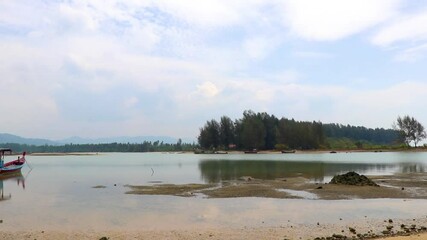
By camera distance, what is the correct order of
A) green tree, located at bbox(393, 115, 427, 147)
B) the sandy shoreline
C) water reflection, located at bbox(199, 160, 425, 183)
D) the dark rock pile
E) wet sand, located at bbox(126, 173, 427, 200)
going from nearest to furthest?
1. the sandy shoreline
2. wet sand, located at bbox(126, 173, 427, 200)
3. the dark rock pile
4. water reflection, located at bbox(199, 160, 425, 183)
5. green tree, located at bbox(393, 115, 427, 147)

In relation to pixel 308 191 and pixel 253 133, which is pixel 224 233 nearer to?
pixel 308 191

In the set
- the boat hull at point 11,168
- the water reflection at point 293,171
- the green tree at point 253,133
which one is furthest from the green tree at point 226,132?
the boat hull at point 11,168

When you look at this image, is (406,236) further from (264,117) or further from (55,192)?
(264,117)

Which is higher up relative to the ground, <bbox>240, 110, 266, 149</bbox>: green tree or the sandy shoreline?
<bbox>240, 110, 266, 149</bbox>: green tree

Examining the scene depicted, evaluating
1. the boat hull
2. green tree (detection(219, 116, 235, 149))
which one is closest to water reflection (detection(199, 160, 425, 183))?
the boat hull

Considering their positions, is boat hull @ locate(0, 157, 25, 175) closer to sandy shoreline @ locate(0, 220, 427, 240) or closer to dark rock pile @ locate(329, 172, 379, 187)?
sandy shoreline @ locate(0, 220, 427, 240)

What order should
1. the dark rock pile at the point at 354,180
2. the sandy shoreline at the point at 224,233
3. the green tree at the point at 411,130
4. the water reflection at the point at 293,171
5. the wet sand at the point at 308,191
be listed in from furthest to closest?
the green tree at the point at 411,130
the water reflection at the point at 293,171
the dark rock pile at the point at 354,180
the wet sand at the point at 308,191
the sandy shoreline at the point at 224,233

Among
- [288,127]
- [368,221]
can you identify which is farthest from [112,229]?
[288,127]

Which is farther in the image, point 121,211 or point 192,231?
point 121,211

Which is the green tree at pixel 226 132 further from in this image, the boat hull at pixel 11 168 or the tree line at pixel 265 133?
the boat hull at pixel 11 168

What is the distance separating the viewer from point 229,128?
168 metres

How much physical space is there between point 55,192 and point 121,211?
13508 mm

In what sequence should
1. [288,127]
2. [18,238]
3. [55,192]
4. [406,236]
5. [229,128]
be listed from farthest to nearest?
[229,128] → [288,127] → [55,192] → [18,238] → [406,236]

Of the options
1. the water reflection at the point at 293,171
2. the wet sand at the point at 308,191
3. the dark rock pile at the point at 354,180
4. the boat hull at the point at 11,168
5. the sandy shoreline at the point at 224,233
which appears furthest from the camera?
the boat hull at the point at 11,168
